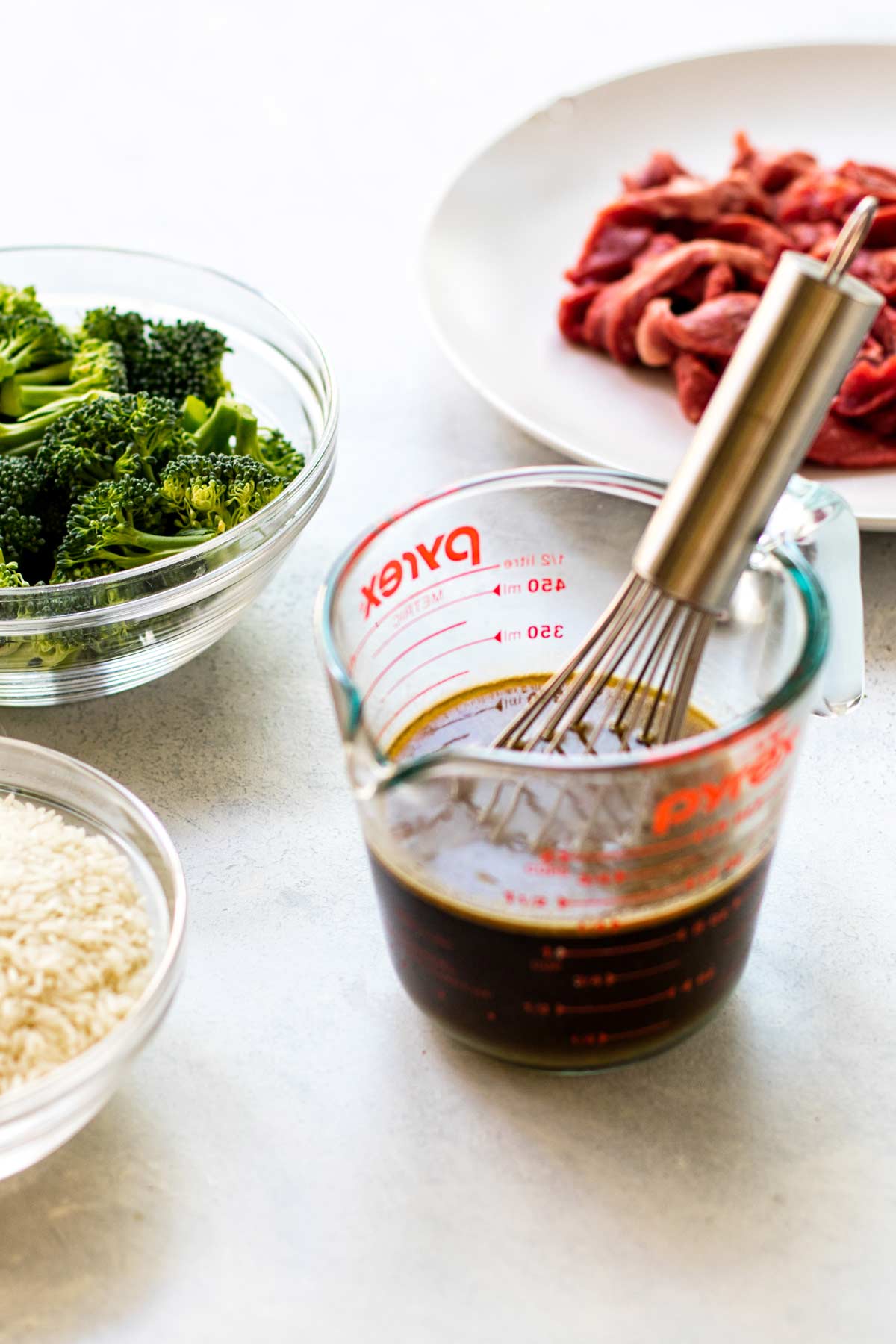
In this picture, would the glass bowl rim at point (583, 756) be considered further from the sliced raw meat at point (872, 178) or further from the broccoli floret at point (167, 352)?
the sliced raw meat at point (872, 178)

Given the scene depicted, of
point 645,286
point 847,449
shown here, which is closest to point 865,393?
point 847,449

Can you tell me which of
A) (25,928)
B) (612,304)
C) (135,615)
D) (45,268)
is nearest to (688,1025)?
(25,928)

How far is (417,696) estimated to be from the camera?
3.35ft

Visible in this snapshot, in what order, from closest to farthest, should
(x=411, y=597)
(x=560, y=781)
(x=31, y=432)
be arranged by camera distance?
(x=560, y=781) → (x=411, y=597) → (x=31, y=432)

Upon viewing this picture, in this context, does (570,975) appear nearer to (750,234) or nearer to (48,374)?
(48,374)

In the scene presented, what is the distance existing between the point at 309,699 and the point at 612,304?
58 centimetres

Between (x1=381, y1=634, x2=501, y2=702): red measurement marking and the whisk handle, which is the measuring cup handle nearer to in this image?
the whisk handle

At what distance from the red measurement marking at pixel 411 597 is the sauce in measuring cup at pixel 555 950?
13 cm

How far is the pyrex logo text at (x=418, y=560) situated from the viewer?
93 centimetres

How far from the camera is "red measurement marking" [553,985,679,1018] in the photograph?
840mm

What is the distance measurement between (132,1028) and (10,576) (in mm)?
433

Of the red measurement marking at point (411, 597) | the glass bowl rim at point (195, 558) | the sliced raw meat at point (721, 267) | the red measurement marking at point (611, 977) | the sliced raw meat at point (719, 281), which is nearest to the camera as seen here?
the red measurement marking at point (611, 977)

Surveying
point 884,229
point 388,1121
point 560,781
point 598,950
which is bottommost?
point 388,1121

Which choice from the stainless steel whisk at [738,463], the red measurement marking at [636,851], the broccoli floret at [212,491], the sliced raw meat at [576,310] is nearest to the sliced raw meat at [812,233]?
the sliced raw meat at [576,310]
